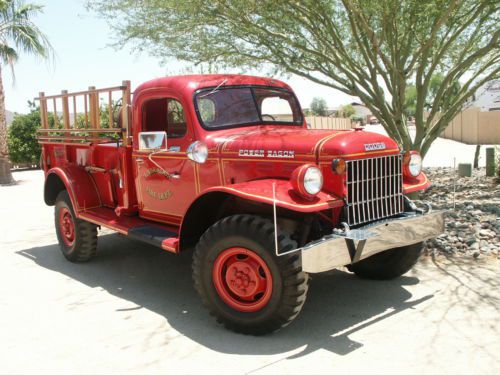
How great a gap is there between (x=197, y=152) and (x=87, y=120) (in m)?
2.30

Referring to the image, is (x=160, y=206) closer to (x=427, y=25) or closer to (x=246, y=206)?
(x=246, y=206)

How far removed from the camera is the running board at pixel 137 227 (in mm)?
4586

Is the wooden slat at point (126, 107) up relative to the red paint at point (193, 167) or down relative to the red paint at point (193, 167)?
up

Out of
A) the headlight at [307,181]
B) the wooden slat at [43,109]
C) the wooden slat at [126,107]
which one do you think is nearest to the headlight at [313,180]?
the headlight at [307,181]

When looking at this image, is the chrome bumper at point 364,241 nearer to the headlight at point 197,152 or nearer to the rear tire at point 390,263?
the rear tire at point 390,263

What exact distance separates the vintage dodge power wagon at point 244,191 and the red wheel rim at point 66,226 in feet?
0.48

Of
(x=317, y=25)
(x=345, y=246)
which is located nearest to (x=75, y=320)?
(x=345, y=246)

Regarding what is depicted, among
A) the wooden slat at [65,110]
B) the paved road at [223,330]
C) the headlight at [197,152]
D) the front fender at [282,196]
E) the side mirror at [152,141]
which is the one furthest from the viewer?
the wooden slat at [65,110]

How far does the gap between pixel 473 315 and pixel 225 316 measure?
2005 millimetres

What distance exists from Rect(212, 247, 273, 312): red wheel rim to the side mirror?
1.35 m

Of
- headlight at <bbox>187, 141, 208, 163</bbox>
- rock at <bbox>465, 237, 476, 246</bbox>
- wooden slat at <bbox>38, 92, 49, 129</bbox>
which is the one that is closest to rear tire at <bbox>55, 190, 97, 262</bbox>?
wooden slat at <bbox>38, 92, 49, 129</bbox>

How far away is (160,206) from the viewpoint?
202 inches

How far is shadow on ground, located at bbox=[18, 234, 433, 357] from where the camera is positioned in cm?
384

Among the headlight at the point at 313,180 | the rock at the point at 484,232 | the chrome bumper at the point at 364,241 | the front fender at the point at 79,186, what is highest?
the headlight at the point at 313,180
